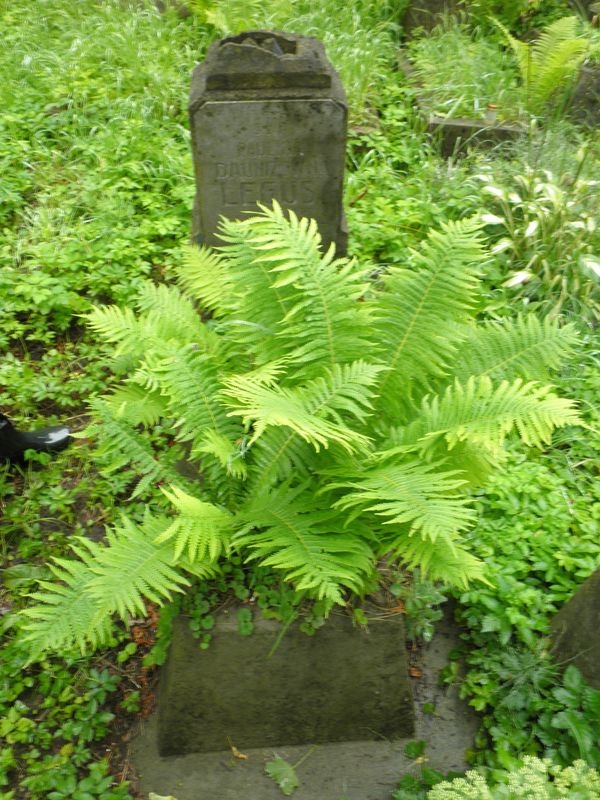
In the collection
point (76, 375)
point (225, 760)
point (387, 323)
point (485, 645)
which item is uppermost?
point (387, 323)

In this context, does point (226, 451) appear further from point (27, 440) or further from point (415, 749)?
point (27, 440)

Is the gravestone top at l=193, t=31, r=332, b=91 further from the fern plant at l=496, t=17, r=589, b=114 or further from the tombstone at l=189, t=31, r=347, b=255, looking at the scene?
the fern plant at l=496, t=17, r=589, b=114

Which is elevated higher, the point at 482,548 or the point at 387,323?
the point at 387,323

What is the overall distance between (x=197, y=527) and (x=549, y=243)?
321 cm

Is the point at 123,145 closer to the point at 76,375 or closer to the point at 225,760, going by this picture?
the point at 76,375

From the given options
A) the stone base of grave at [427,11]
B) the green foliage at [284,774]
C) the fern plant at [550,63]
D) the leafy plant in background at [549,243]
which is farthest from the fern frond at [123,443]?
the stone base of grave at [427,11]

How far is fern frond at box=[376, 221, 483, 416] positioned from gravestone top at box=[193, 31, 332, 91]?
1.30 metres

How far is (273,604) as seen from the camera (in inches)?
93.6

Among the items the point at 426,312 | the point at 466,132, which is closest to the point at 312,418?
the point at 426,312

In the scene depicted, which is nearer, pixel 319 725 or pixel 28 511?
pixel 319 725

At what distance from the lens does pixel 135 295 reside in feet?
12.2

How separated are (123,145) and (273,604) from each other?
155 inches

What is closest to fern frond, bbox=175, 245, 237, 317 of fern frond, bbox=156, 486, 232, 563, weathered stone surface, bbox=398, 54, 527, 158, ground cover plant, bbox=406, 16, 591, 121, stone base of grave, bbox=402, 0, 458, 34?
fern frond, bbox=156, 486, 232, 563

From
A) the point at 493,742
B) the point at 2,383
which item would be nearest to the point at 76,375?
the point at 2,383
